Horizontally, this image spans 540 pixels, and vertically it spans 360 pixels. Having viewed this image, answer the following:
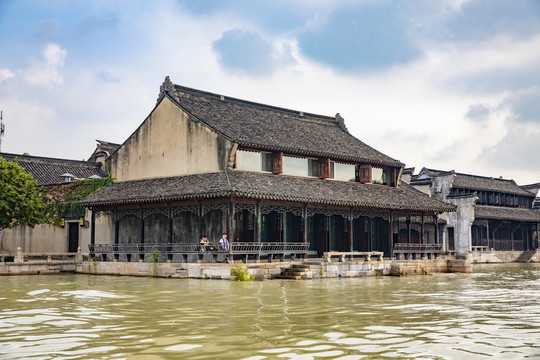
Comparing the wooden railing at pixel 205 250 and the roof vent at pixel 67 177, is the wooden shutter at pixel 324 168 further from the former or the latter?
the roof vent at pixel 67 177

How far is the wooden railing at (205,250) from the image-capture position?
27094 millimetres

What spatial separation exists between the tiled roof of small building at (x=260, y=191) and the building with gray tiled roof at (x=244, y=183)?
0.08 metres

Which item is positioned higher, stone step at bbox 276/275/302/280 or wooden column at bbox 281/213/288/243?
wooden column at bbox 281/213/288/243

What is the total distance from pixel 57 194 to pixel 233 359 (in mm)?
32099

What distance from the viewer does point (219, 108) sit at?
1383 inches

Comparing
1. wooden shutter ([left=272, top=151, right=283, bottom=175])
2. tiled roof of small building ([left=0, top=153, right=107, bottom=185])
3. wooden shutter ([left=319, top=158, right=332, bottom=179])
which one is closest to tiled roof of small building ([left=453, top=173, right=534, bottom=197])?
wooden shutter ([left=319, top=158, right=332, bottom=179])

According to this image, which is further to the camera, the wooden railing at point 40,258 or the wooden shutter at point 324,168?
the wooden shutter at point 324,168

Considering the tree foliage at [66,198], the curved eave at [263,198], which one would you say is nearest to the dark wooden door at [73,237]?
the tree foliage at [66,198]

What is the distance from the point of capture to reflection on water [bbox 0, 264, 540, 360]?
9703 millimetres

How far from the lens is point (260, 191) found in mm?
27766

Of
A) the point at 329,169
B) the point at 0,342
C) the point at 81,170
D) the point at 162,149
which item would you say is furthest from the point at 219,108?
the point at 0,342

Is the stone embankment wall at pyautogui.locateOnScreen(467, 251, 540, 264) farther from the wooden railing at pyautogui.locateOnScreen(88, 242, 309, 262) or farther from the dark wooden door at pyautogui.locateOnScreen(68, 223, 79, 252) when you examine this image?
the dark wooden door at pyautogui.locateOnScreen(68, 223, 79, 252)

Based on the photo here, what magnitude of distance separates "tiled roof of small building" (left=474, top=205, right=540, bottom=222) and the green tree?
33.4 metres

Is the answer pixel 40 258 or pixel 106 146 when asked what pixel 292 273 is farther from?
pixel 106 146
